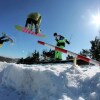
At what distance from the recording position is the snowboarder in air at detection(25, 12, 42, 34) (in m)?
14.1

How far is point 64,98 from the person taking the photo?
5453 mm

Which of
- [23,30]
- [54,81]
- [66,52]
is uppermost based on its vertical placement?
[23,30]

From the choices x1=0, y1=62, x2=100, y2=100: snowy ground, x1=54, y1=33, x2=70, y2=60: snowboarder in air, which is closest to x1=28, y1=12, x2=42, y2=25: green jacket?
x1=54, y1=33, x2=70, y2=60: snowboarder in air

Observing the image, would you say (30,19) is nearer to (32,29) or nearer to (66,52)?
(32,29)

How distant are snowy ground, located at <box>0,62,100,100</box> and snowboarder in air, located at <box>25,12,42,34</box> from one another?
723 cm

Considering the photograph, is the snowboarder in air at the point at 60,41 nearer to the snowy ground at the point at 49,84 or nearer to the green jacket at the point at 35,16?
the green jacket at the point at 35,16

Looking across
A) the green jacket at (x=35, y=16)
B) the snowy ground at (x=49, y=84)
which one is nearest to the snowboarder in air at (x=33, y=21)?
the green jacket at (x=35, y=16)

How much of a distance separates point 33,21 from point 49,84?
8736 millimetres

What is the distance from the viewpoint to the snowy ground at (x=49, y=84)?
5672mm

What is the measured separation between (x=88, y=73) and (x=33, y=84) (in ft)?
5.52

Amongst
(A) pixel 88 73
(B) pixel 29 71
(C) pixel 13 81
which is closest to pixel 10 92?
(C) pixel 13 81

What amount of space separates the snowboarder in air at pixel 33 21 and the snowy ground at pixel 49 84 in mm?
7232

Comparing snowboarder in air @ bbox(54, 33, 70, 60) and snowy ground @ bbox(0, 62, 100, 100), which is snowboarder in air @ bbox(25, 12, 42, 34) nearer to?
snowboarder in air @ bbox(54, 33, 70, 60)

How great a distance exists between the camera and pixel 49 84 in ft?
20.0
